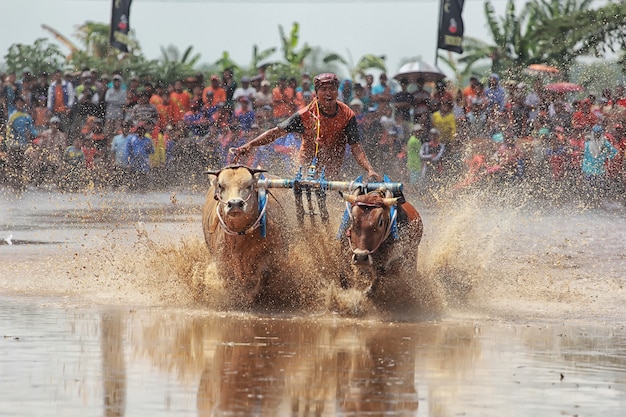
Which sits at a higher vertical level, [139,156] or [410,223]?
[410,223]

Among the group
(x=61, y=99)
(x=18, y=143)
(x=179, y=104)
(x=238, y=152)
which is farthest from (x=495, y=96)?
(x=238, y=152)

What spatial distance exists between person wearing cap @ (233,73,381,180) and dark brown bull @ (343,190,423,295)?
87 cm

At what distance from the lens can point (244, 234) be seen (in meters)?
10.2

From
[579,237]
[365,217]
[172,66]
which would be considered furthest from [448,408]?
[172,66]

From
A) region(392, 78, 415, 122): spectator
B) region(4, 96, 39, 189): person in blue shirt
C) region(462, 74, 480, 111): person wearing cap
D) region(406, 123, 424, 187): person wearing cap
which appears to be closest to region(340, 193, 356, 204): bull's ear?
region(406, 123, 424, 187): person wearing cap

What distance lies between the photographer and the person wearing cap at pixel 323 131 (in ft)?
36.3

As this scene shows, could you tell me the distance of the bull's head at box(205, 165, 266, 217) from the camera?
9.91 metres

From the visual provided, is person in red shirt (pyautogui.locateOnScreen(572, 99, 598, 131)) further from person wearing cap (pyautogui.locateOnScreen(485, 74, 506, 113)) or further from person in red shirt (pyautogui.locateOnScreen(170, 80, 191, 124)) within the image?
person in red shirt (pyautogui.locateOnScreen(170, 80, 191, 124))

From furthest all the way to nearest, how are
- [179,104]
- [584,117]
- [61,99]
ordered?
[61,99], [179,104], [584,117]

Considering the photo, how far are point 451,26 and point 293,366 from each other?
2024 centimetres

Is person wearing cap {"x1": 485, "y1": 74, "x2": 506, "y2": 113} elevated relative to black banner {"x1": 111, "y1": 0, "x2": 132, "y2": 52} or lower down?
lower down

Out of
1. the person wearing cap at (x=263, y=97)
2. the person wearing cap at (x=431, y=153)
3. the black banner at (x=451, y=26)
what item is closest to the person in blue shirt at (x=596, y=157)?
the person wearing cap at (x=431, y=153)

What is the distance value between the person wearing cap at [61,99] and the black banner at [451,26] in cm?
790

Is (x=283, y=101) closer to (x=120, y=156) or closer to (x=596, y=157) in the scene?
(x=120, y=156)
